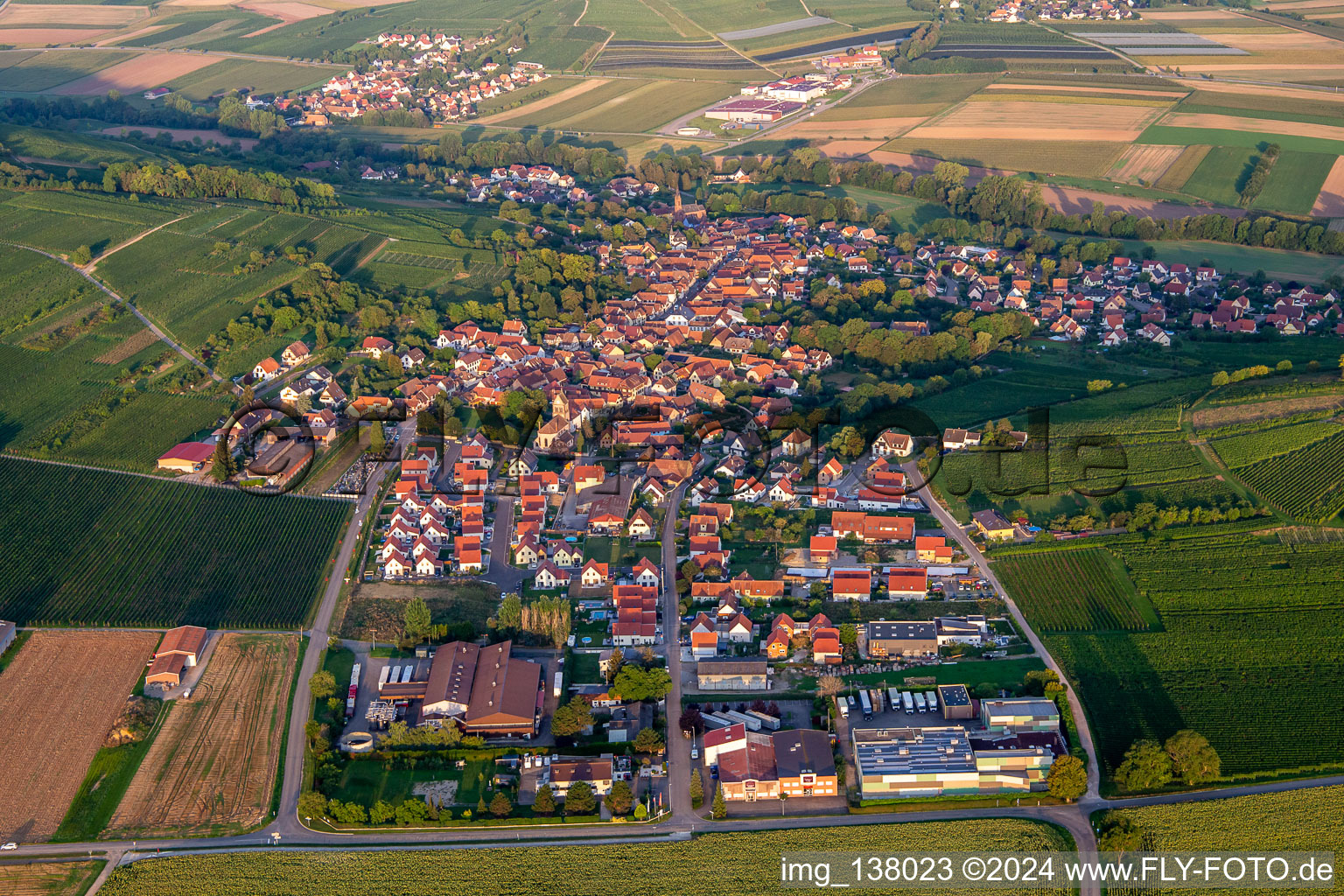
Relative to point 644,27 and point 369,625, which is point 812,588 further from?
point 644,27

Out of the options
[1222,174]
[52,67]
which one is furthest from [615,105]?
[52,67]

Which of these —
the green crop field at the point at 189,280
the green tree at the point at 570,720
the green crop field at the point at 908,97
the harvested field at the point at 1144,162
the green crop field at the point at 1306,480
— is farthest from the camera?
the green crop field at the point at 908,97

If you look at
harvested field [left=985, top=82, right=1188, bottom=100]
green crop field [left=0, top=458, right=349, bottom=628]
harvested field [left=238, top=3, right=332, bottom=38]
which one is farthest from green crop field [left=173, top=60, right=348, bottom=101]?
green crop field [left=0, top=458, right=349, bottom=628]

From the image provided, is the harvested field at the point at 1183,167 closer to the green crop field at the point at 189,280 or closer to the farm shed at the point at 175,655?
the green crop field at the point at 189,280

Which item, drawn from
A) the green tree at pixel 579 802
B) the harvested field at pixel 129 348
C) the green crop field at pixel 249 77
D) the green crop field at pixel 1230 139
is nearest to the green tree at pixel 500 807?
the green tree at pixel 579 802

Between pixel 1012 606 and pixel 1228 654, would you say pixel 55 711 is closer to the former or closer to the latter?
pixel 1012 606
